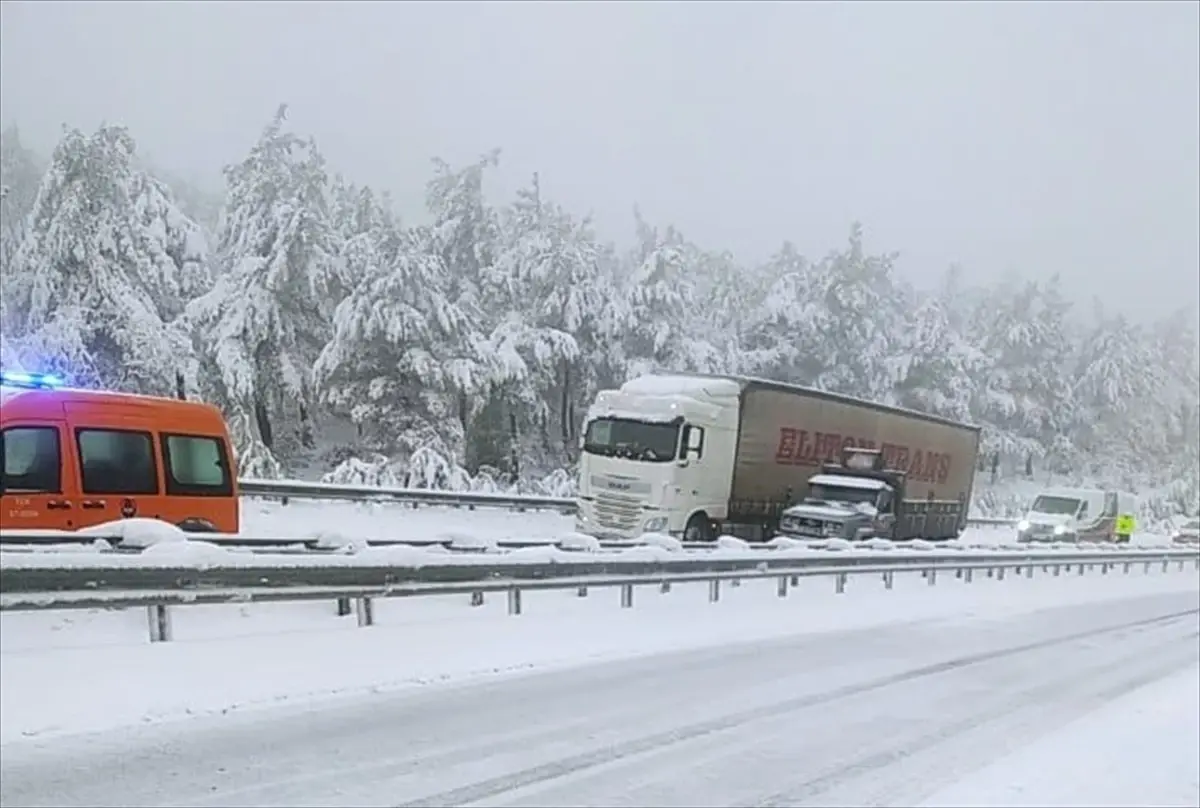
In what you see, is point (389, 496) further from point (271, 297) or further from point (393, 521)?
point (271, 297)

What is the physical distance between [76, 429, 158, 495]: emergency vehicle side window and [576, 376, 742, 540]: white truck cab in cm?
1120

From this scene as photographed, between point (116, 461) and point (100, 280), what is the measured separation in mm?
11278

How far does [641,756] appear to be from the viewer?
7.20 meters

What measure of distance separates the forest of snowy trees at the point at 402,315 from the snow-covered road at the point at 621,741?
1539cm

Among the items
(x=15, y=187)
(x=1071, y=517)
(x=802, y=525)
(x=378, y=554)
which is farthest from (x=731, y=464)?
(x=1071, y=517)

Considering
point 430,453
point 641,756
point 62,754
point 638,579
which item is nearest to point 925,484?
point 430,453

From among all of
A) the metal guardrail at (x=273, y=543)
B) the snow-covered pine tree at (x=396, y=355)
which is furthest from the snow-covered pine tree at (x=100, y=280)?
Result: the metal guardrail at (x=273, y=543)

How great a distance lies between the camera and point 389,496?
24453 mm

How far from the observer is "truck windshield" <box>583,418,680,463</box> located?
22641 mm

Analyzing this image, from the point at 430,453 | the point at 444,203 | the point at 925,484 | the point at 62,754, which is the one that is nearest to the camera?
the point at 62,754

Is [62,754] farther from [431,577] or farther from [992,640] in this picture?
[992,640]

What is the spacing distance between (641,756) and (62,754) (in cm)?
357

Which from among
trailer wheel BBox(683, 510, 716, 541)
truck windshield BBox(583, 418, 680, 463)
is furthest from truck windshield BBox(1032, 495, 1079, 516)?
truck windshield BBox(583, 418, 680, 463)

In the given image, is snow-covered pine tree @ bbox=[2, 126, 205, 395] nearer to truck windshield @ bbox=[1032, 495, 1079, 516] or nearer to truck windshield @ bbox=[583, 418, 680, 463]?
truck windshield @ bbox=[583, 418, 680, 463]
